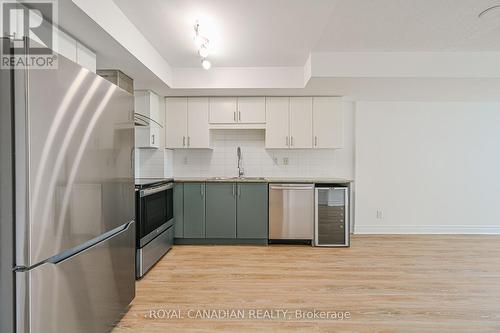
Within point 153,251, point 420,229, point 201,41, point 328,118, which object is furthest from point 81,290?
point 420,229

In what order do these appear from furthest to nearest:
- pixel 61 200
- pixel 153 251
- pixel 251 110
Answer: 1. pixel 251 110
2. pixel 153 251
3. pixel 61 200

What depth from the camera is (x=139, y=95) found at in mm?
3879

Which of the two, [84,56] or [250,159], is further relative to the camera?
[250,159]

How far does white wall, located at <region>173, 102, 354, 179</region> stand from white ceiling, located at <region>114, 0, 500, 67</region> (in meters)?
1.45

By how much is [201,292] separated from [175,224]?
1.60m

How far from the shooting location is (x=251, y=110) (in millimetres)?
4219

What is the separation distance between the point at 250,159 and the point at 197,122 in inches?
40.3

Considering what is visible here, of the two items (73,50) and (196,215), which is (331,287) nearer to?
(196,215)

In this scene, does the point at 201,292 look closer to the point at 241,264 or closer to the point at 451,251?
the point at 241,264

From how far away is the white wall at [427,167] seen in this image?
4613mm

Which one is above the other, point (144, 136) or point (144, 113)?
point (144, 113)

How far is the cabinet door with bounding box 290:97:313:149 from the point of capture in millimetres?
4227

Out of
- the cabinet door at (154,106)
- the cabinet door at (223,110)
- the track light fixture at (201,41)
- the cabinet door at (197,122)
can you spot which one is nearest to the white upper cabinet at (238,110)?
the cabinet door at (223,110)

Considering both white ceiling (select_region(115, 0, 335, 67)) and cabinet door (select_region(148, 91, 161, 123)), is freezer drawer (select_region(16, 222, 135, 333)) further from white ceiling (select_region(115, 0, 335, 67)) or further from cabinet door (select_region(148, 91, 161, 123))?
cabinet door (select_region(148, 91, 161, 123))
